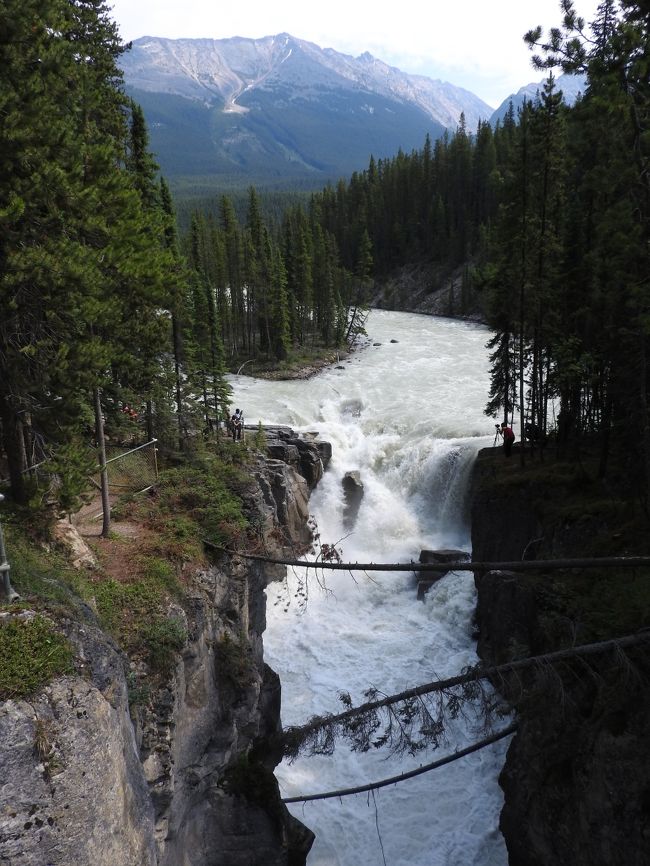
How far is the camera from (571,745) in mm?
12406

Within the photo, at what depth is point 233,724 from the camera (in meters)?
14.0

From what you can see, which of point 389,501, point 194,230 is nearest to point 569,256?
point 389,501

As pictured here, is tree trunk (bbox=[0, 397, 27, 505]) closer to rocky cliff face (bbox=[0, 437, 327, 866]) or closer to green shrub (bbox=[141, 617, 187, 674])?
green shrub (bbox=[141, 617, 187, 674])

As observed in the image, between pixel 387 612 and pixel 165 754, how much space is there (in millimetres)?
14826

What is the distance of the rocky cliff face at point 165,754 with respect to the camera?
6535mm

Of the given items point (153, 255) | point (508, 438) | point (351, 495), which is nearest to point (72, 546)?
point (153, 255)

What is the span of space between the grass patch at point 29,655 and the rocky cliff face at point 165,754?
0.59 ft

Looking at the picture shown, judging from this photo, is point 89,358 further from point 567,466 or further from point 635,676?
point 567,466

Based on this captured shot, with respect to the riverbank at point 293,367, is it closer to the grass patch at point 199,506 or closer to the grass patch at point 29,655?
the grass patch at point 199,506

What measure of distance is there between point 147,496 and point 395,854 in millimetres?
11789

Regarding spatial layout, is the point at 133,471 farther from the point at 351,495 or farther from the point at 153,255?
A: the point at 351,495

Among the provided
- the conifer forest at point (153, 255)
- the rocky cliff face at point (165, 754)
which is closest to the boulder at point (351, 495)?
the conifer forest at point (153, 255)

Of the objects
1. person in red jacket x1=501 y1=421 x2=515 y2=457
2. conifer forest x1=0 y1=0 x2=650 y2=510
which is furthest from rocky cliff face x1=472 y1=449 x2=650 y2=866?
person in red jacket x1=501 y1=421 x2=515 y2=457

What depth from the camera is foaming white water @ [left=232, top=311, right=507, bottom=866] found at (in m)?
15.9
